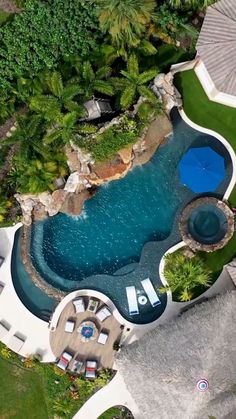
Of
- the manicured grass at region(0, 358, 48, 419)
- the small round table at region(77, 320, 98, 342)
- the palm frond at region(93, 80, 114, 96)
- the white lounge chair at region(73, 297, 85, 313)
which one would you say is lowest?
the manicured grass at region(0, 358, 48, 419)

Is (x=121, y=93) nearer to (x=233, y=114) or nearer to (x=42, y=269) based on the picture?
(x=233, y=114)

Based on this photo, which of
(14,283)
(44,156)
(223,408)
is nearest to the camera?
(223,408)

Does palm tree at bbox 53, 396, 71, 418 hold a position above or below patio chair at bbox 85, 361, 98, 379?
below

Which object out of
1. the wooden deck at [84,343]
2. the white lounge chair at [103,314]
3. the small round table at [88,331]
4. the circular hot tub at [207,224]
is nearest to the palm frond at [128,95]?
the circular hot tub at [207,224]

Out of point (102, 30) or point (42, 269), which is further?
point (42, 269)

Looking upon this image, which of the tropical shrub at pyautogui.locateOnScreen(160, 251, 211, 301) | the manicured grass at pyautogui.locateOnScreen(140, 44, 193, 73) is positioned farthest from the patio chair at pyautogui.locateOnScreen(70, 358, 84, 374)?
the manicured grass at pyautogui.locateOnScreen(140, 44, 193, 73)

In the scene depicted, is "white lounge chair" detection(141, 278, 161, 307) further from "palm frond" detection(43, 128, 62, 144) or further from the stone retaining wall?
"palm frond" detection(43, 128, 62, 144)

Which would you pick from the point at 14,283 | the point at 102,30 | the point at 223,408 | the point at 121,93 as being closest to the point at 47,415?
the point at 14,283

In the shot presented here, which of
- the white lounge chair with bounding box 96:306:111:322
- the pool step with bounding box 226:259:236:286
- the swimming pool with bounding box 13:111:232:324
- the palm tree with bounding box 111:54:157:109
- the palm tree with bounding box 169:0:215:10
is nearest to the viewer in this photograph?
the palm tree with bounding box 169:0:215:10

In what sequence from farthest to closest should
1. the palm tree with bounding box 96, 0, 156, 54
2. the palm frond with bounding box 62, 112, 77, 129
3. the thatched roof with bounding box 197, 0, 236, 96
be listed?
1. the palm frond with bounding box 62, 112, 77, 129
2. the thatched roof with bounding box 197, 0, 236, 96
3. the palm tree with bounding box 96, 0, 156, 54
